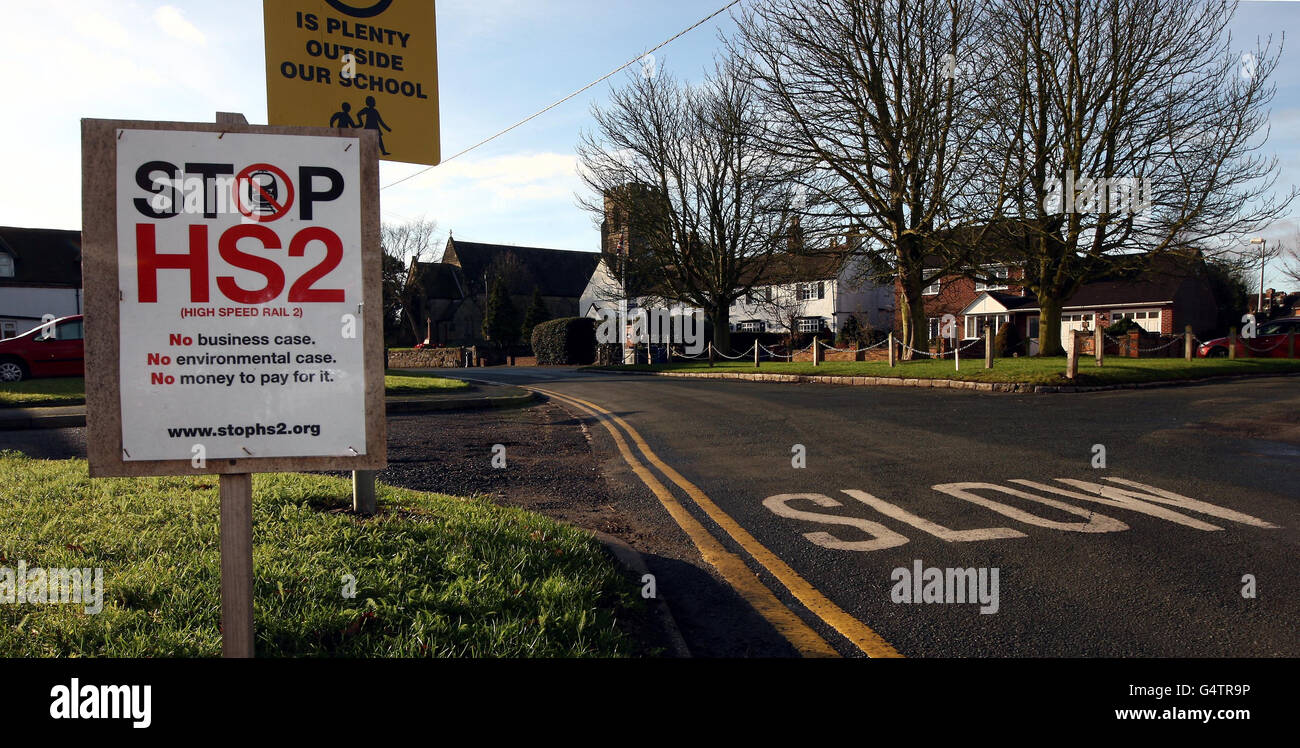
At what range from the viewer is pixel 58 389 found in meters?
15.1

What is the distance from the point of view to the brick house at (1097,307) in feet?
146

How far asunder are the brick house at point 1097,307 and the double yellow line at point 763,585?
38.8 metres

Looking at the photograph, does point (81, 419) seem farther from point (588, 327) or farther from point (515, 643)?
point (588, 327)

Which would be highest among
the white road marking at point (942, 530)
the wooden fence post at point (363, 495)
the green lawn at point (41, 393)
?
the green lawn at point (41, 393)

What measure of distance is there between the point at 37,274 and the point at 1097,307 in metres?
62.7

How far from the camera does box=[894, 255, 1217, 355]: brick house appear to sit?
44.6 meters

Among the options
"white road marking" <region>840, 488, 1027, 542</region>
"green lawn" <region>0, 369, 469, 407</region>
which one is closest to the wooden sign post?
"white road marking" <region>840, 488, 1027, 542</region>

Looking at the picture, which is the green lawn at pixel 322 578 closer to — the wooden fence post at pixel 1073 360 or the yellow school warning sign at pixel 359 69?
the yellow school warning sign at pixel 359 69

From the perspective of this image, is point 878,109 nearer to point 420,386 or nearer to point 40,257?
point 420,386

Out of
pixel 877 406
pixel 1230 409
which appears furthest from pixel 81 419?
pixel 1230 409

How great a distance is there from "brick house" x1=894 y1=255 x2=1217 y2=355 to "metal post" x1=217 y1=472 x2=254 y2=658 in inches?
1674

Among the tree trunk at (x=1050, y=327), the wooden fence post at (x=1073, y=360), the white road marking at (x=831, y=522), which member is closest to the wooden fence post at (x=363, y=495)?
the white road marking at (x=831, y=522)

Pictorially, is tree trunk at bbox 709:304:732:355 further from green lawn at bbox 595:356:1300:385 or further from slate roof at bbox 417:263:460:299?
slate roof at bbox 417:263:460:299

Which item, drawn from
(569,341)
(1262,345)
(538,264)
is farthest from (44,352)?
(538,264)
